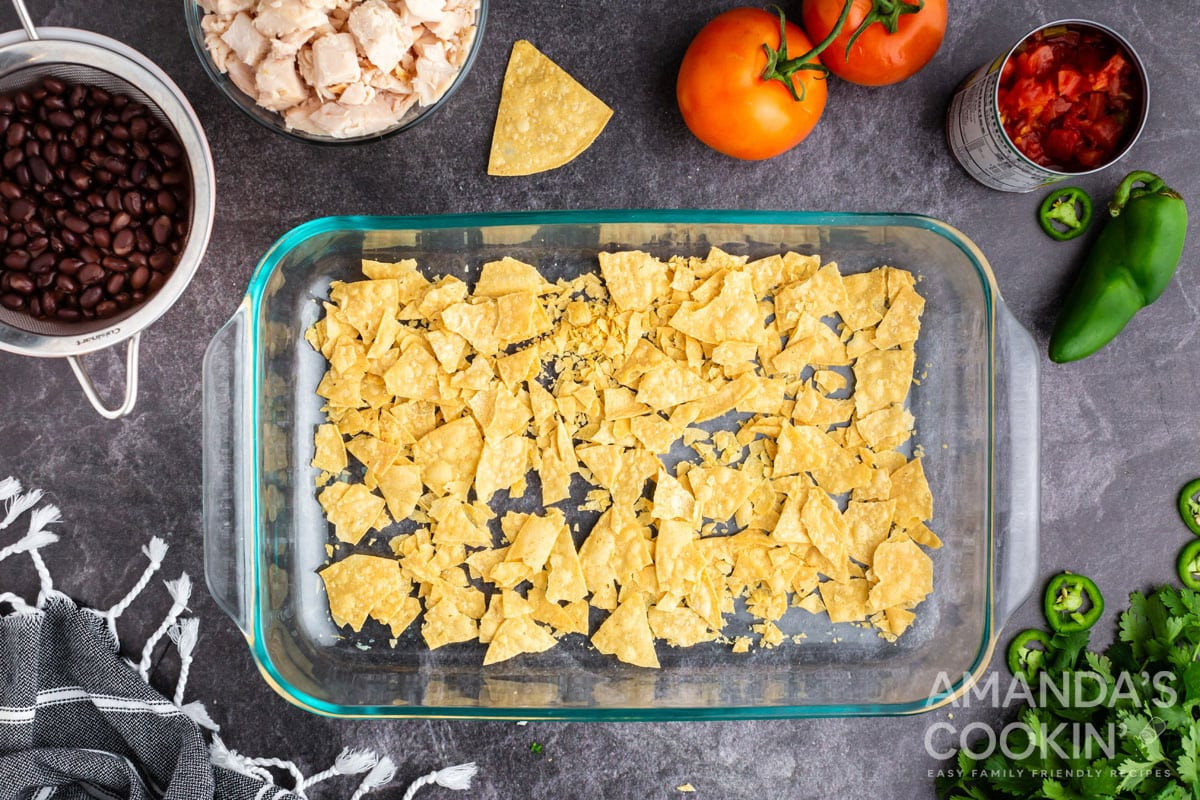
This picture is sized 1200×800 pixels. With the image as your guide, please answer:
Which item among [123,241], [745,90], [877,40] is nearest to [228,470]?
[123,241]

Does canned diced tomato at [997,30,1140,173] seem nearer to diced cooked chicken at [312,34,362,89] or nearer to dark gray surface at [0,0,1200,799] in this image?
dark gray surface at [0,0,1200,799]

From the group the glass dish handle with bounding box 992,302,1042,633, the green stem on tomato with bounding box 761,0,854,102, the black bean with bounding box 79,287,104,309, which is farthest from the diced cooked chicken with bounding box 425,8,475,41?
the glass dish handle with bounding box 992,302,1042,633

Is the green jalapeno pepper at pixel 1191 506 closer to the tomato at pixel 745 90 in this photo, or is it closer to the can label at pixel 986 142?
the can label at pixel 986 142

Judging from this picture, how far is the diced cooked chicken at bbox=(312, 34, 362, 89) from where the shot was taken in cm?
129

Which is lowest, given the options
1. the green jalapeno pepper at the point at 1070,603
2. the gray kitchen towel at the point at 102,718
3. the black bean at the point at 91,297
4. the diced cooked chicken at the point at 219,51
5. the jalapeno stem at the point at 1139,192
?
the gray kitchen towel at the point at 102,718

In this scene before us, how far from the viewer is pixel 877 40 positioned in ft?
4.79

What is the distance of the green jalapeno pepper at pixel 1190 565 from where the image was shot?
1.73 m

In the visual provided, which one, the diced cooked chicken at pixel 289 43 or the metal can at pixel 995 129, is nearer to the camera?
the diced cooked chicken at pixel 289 43

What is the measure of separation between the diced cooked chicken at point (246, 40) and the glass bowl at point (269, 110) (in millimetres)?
104

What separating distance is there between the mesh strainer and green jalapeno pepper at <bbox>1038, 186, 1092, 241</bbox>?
1559 millimetres

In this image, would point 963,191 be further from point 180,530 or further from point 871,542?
point 180,530

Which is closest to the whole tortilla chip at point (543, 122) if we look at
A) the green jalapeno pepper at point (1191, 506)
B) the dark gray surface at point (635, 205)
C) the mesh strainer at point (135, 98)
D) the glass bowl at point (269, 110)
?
the dark gray surface at point (635, 205)

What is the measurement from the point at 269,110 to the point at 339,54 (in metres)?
0.21

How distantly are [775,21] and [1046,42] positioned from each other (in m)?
0.47
